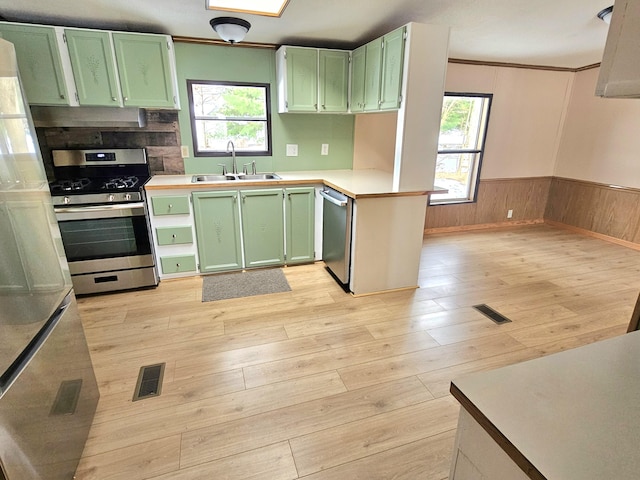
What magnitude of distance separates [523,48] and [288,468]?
15.1 feet

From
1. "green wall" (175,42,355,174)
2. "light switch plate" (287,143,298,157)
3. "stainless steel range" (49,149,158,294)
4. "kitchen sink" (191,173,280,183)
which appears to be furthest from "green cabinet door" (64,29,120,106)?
"light switch plate" (287,143,298,157)

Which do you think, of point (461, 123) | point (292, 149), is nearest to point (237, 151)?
point (292, 149)

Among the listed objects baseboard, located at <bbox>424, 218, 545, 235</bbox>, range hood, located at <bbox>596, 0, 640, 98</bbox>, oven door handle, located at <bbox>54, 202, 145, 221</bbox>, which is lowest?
baseboard, located at <bbox>424, 218, 545, 235</bbox>

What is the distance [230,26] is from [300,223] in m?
1.81

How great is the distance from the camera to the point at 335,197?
3135mm

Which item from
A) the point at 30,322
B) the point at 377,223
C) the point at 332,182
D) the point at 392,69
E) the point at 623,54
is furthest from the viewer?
the point at 332,182

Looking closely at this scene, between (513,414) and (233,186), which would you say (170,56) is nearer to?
(233,186)

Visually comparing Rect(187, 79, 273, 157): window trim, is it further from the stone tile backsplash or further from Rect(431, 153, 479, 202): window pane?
Rect(431, 153, 479, 202): window pane

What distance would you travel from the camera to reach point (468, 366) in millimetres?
2166

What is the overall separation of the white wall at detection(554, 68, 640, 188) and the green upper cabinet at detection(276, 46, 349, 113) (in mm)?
3558

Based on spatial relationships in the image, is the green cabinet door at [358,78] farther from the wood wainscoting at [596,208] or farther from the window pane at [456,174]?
the wood wainscoting at [596,208]

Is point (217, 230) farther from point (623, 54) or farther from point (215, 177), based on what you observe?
point (623, 54)

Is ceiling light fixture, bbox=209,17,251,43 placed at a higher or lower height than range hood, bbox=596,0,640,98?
higher

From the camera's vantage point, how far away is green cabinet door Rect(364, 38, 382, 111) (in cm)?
291
